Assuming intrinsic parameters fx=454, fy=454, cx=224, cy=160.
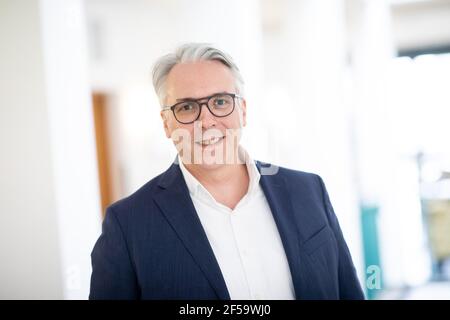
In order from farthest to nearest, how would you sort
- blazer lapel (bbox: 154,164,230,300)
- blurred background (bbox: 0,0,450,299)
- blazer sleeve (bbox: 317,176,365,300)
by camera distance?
1. blurred background (bbox: 0,0,450,299)
2. blazer sleeve (bbox: 317,176,365,300)
3. blazer lapel (bbox: 154,164,230,300)

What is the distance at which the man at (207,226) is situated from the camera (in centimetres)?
103

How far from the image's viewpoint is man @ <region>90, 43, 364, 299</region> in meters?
1.03

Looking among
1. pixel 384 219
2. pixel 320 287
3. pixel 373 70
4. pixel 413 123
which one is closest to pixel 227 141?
pixel 320 287

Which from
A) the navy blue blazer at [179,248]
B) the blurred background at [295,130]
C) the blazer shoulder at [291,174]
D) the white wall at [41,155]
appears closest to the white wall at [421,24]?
the blurred background at [295,130]

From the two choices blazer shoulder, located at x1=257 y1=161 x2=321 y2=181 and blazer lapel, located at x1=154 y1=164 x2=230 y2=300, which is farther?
blazer shoulder, located at x1=257 y1=161 x2=321 y2=181

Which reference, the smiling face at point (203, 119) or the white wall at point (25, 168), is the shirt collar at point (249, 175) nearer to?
the smiling face at point (203, 119)

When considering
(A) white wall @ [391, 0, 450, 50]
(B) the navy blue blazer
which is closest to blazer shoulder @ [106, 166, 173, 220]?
Result: (B) the navy blue blazer

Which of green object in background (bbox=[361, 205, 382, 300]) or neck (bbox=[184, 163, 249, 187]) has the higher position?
neck (bbox=[184, 163, 249, 187])

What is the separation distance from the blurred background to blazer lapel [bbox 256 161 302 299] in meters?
0.11

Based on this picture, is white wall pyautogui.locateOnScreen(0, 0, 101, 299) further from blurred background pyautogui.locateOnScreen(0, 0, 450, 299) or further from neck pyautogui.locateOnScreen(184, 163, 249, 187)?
neck pyautogui.locateOnScreen(184, 163, 249, 187)

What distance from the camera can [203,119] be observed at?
1.03 meters

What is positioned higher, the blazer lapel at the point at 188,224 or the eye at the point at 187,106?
the eye at the point at 187,106

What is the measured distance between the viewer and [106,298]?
3.50 ft

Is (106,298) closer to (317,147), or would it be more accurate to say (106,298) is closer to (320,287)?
(320,287)
